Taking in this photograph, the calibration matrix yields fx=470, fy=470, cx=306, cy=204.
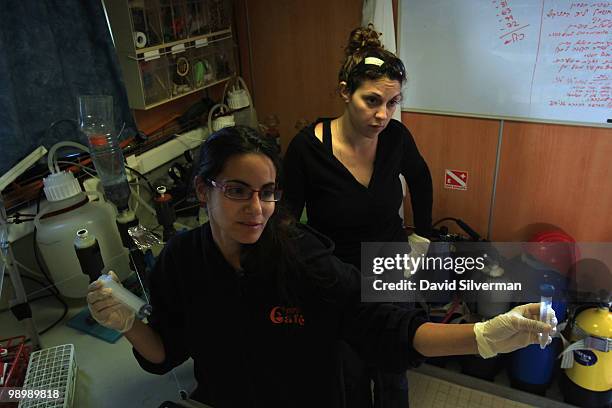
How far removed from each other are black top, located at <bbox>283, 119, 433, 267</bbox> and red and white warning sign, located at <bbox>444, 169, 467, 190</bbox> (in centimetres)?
94

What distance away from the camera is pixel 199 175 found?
98 centimetres

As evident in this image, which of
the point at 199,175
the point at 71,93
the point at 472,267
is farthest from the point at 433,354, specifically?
the point at 71,93

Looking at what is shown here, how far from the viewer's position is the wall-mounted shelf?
1931 mm

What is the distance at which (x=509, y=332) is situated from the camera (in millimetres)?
832

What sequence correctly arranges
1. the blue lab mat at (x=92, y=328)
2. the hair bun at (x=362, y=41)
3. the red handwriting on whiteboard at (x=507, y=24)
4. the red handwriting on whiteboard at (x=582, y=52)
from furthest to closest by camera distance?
the red handwriting on whiteboard at (x=507, y=24), the red handwriting on whiteboard at (x=582, y=52), the hair bun at (x=362, y=41), the blue lab mat at (x=92, y=328)

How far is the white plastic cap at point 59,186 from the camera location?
145cm

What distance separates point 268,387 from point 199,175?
0.50 metres

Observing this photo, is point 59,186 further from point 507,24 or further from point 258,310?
point 507,24

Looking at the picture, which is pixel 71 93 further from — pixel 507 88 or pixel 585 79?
pixel 585 79

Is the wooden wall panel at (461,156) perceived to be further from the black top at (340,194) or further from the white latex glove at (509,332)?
the white latex glove at (509,332)

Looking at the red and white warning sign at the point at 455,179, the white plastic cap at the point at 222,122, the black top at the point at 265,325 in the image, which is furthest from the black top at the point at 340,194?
the red and white warning sign at the point at 455,179

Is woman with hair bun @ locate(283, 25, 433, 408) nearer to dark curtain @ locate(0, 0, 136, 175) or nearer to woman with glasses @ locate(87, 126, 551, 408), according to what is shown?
woman with glasses @ locate(87, 126, 551, 408)

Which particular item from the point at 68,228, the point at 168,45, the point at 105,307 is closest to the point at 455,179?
the point at 168,45

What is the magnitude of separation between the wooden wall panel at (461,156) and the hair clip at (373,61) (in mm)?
1000
